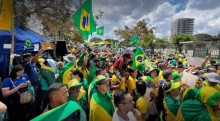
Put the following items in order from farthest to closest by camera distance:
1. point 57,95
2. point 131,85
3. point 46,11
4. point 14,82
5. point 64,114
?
point 46,11 → point 131,85 → point 14,82 → point 57,95 → point 64,114

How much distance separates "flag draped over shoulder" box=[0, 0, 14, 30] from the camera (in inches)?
209

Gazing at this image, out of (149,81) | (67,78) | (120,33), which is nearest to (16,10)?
(67,78)

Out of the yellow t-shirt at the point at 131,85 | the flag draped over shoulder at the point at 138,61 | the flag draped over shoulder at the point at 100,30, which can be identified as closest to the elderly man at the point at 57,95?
the yellow t-shirt at the point at 131,85

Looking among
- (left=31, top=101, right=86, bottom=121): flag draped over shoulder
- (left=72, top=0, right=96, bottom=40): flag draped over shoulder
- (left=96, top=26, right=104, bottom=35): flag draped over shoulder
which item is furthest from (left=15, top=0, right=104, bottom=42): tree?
Result: (left=31, top=101, right=86, bottom=121): flag draped over shoulder

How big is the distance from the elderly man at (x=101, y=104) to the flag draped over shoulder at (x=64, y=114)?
43.3 inches

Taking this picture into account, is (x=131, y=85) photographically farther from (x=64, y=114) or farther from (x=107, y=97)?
(x=64, y=114)

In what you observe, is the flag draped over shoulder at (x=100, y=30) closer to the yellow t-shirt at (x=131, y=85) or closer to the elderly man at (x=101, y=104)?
the yellow t-shirt at (x=131, y=85)

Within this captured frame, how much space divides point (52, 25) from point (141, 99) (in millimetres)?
12779

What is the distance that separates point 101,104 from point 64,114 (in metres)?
1.28

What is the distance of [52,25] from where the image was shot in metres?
16.0

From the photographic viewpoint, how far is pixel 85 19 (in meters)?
6.98

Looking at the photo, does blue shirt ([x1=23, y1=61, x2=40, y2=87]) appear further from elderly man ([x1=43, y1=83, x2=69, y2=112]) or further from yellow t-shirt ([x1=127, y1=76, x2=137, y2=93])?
elderly man ([x1=43, y1=83, x2=69, y2=112])

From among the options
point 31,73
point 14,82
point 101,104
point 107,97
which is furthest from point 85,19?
point 101,104

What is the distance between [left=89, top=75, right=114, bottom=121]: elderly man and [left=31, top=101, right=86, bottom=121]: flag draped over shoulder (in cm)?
110
